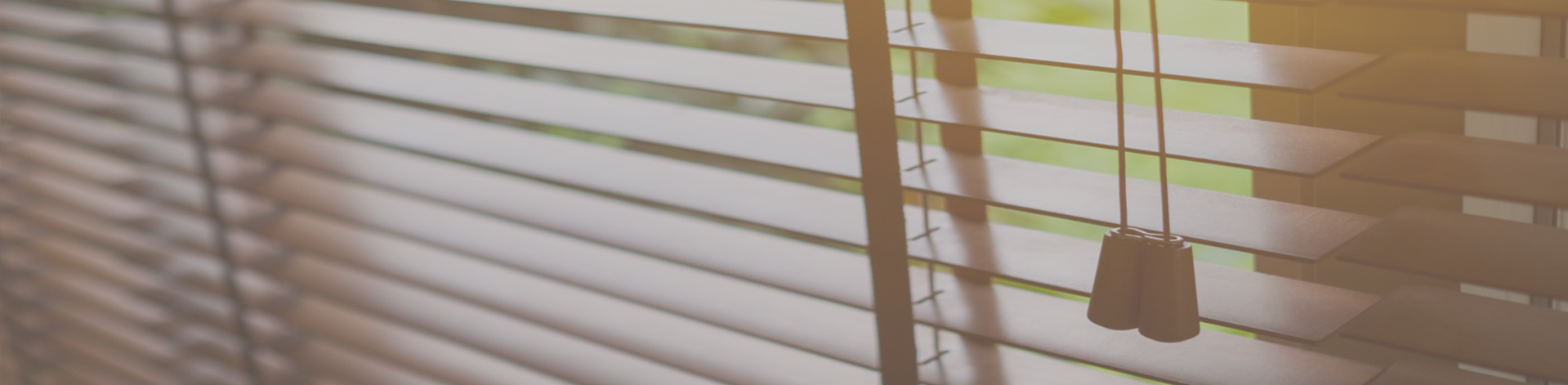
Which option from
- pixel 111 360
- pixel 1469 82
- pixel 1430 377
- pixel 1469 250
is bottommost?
pixel 111 360

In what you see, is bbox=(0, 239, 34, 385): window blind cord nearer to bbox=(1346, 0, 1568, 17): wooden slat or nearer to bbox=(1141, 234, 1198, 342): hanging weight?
bbox=(1141, 234, 1198, 342): hanging weight

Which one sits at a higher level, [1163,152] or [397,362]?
[1163,152]

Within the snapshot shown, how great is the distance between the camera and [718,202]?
3.88ft

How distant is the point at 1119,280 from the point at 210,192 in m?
1.39

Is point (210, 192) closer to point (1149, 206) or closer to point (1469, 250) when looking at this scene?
point (1149, 206)

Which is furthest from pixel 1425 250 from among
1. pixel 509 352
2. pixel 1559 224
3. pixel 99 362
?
pixel 99 362

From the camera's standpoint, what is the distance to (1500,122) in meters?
0.99

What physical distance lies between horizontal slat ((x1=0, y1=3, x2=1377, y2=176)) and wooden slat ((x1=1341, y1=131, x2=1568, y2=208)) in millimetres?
23

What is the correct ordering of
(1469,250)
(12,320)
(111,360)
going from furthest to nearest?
(12,320) → (111,360) → (1469,250)

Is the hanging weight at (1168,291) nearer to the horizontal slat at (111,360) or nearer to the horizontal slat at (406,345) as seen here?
the horizontal slat at (406,345)

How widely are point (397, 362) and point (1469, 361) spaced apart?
130 cm

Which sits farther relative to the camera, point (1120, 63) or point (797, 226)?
point (797, 226)

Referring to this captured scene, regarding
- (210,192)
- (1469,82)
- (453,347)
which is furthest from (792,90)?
(210,192)

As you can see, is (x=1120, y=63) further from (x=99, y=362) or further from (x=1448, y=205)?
(x=99, y=362)
